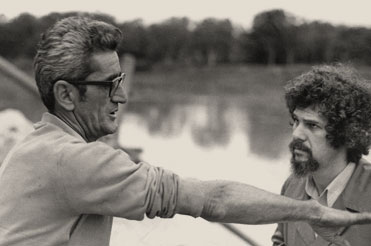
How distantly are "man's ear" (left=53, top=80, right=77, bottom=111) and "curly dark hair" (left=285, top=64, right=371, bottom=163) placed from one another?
4.47 ft

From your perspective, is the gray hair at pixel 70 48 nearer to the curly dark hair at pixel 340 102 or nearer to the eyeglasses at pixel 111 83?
the eyeglasses at pixel 111 83

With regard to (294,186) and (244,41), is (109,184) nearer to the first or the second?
(294,186)

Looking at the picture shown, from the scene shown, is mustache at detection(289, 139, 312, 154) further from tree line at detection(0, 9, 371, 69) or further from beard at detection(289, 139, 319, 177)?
tree line at detection(0, 9, 371, 69)

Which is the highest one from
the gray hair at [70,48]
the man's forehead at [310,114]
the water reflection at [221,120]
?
the gray hair at [70,48]

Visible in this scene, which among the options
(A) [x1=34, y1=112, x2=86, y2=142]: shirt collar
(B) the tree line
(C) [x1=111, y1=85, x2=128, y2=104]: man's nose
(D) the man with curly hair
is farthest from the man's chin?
(B) the tree line

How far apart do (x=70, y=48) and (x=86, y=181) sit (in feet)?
1.29

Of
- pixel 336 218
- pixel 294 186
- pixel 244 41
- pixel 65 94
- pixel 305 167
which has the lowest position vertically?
pixel 244 41

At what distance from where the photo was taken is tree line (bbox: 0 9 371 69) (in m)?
36.2

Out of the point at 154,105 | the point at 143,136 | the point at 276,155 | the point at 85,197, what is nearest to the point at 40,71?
the point at 85,197

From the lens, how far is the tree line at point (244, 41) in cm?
3619

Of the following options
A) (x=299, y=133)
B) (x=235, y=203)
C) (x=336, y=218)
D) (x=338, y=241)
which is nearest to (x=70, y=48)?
(x=235, y=203)

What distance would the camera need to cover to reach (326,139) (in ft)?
9.14

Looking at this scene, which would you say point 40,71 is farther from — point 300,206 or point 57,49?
point 300,206

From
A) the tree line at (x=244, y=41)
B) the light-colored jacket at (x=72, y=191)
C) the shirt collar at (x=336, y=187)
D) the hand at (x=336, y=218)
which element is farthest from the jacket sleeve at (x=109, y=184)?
the tree line at (x=244, y=41)
